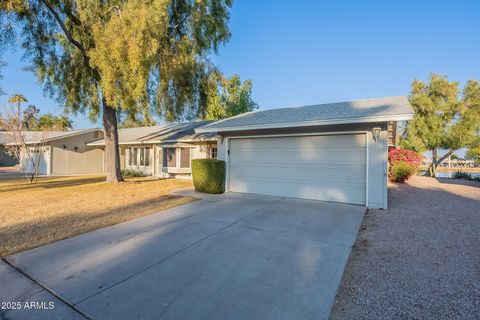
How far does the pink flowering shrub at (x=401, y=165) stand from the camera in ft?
43.8

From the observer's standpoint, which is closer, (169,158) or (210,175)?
(210,175)

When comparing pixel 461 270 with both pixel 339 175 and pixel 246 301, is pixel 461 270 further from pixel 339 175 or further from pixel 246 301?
pixel 339 175

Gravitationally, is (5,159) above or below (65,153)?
below

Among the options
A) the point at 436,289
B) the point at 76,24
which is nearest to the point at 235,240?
the point at 436,289

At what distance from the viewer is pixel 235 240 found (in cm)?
448

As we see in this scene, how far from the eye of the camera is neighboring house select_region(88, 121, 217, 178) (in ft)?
50.0

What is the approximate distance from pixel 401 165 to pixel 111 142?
624 inches

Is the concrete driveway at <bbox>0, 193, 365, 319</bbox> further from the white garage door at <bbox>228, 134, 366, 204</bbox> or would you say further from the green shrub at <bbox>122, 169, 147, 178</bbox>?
the green shrub at <bbox>122, 169, 147, 178</bbox>

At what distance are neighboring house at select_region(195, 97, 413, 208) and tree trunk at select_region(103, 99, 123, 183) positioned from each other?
19.7 ft

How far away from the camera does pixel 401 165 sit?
13.3m

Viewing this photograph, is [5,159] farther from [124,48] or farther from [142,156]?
[124,48]

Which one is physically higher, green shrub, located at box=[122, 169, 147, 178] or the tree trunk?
the tree trunk

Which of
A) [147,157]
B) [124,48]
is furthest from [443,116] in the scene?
[147,157]

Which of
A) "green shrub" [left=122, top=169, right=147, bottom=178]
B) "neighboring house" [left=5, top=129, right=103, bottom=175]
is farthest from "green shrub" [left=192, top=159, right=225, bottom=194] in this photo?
"neighboring house" [left=5, top=129, right=103, bottom=175]
